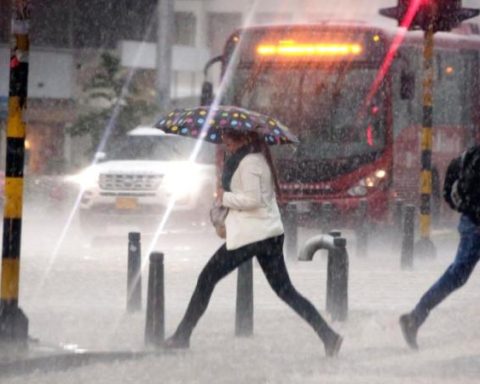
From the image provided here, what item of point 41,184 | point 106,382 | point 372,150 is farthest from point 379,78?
point 106,382

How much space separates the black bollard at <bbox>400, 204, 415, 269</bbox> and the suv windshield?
5230mm

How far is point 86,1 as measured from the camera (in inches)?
2089

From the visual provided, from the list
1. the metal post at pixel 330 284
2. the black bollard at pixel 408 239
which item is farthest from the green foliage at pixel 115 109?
the metal post at pixel 330 284

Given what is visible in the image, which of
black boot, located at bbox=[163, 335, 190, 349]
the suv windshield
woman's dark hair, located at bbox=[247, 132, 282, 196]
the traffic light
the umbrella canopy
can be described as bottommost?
the suv windshield

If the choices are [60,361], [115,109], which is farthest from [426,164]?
[115,109]

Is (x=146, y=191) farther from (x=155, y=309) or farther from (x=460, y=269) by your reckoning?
(x=460, y=269)

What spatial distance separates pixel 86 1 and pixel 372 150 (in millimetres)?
31560

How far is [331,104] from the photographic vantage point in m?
23.0

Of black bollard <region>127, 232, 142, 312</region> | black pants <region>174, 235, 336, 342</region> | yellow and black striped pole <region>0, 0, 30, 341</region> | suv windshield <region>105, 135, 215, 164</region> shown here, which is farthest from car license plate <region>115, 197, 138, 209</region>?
black pants <region>174, 235, 336, 342</region>

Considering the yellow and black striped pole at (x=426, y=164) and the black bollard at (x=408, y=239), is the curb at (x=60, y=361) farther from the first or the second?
the yellow and black striped pole at (x=426, y=164)

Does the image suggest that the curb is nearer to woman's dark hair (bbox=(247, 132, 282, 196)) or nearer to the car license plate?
woman's dark hair (bbox=(247, 132, 282, 196))

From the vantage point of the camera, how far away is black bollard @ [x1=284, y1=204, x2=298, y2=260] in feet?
62.0

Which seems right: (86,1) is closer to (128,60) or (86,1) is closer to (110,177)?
(128,60)

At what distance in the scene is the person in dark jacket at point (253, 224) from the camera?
10164 millimetres
